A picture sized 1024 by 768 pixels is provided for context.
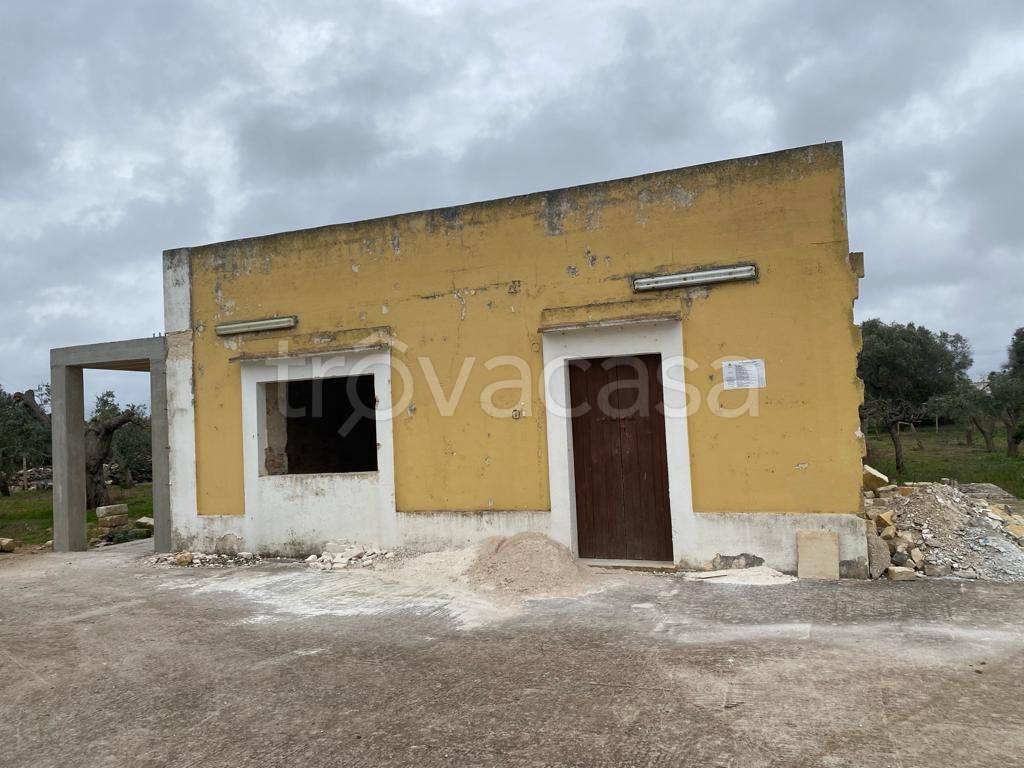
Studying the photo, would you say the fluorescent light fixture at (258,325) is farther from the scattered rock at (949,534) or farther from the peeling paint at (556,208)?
the scattered rock at (949,534)

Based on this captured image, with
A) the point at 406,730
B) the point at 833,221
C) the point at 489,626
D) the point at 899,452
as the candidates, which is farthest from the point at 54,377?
the point at 899,452

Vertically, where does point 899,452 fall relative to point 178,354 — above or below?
below

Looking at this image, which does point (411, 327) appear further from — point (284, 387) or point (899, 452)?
point (899, 452)

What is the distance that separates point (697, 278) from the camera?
7.17 m

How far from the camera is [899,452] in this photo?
16.2 meters

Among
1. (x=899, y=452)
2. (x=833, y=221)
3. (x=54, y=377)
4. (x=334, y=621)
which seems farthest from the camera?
(x=899, y=452)

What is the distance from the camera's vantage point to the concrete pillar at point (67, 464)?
10609mm

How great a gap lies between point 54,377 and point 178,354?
258 centimetres

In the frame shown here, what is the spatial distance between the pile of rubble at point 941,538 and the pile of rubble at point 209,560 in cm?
713

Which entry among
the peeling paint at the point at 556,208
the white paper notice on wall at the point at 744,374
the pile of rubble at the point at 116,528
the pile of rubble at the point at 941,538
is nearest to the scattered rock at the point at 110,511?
the pile of rubble at the point at 116,528

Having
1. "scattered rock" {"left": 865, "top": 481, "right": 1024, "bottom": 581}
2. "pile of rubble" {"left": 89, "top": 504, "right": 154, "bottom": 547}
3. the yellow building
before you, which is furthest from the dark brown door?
"pile of rubble" {"left": 89, "top": 504, "right": 154, "bottom": 547}

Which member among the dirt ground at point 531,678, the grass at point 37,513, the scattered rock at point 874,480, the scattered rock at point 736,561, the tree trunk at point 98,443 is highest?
the tree trunk at point 98,443

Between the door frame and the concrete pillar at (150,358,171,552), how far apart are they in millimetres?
5607

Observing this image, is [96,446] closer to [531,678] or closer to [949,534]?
[531,678]
